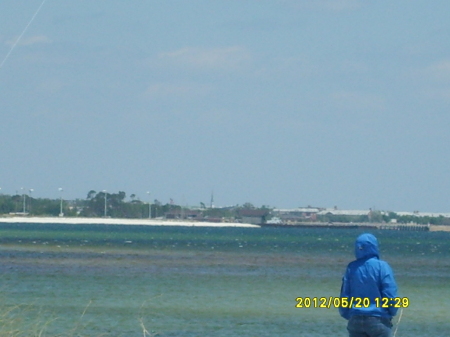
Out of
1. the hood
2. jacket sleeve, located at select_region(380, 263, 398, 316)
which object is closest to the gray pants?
jacket sleeve, located at select_region(380, 263, 398, 316)

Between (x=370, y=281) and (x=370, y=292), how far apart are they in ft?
0.41

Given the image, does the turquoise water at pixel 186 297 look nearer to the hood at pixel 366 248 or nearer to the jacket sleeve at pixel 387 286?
the hood at pixel 366 248

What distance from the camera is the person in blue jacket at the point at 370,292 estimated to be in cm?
957

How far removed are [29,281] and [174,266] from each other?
48.9 ft

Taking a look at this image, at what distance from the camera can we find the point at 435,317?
27.9 meters

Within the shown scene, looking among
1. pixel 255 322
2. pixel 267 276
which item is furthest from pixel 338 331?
pixel 267 276

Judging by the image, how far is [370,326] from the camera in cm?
966

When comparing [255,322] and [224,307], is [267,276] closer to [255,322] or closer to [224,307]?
[224,307]

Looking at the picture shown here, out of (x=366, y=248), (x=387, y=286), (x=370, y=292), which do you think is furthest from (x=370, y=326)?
(x=366, y=248)

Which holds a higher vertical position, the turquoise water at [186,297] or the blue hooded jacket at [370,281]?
the blue hooded jacket at [370,281]

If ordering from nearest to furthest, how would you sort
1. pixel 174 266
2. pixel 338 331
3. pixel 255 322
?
pixel 338 331 → pixel 255 322 → pixel 174 266

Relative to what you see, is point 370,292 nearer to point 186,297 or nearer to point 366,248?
point 366,248

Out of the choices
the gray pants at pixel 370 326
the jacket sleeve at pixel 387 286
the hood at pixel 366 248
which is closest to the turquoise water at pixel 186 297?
the gray pants at pixel 370 326

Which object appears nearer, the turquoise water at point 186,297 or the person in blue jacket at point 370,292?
the person in blue jacket at point 370,292
